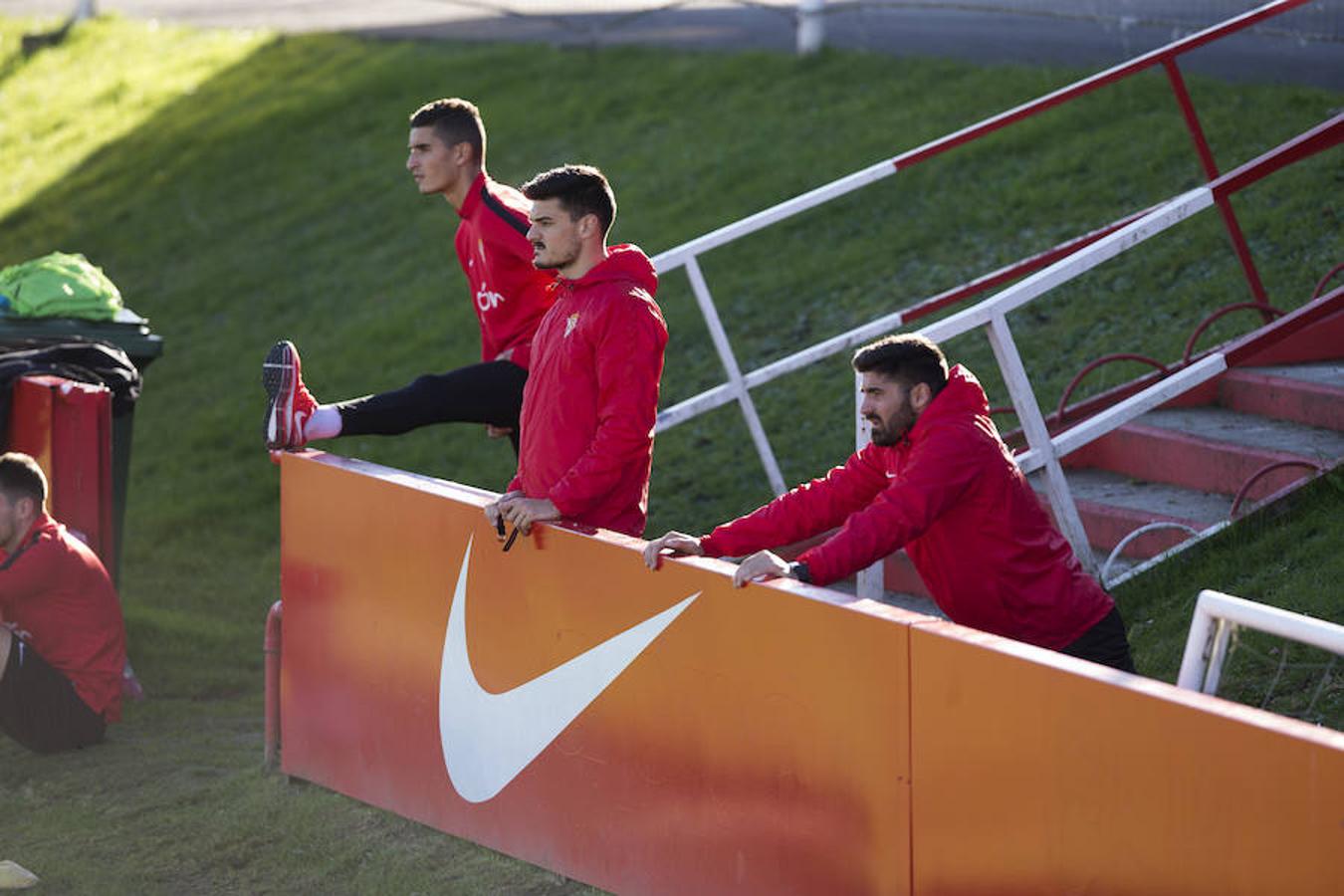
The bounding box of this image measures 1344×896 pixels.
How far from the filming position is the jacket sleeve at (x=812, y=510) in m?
5.47

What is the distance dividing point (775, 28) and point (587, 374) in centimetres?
1110

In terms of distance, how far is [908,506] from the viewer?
5.00 meters

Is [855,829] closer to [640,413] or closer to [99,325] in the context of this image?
[640,413]

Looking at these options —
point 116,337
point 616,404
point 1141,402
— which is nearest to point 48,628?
point 116,337

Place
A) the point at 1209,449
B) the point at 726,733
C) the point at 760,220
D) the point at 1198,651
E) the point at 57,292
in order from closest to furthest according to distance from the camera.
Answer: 1. the point at 1198,651
2. the point at 726,733
3. the point at 1209,449
4. the point at 760,220
5. the point at 57,292

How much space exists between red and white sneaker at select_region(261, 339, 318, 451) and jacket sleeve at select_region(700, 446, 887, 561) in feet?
5.45

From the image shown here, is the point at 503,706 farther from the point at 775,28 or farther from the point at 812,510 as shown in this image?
the point at 775,28

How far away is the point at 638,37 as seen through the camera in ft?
54.9

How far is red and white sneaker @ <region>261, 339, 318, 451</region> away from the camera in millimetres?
6309

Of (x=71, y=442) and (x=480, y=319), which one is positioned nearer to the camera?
(x=480, y=319)

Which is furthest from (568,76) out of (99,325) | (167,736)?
(167,736)

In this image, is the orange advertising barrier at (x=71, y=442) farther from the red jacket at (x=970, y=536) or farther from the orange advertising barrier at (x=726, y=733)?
the red jacket at (x=970, y=536)

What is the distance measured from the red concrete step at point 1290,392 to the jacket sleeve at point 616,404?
3.06m

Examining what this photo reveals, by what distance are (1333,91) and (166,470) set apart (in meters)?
7.49
